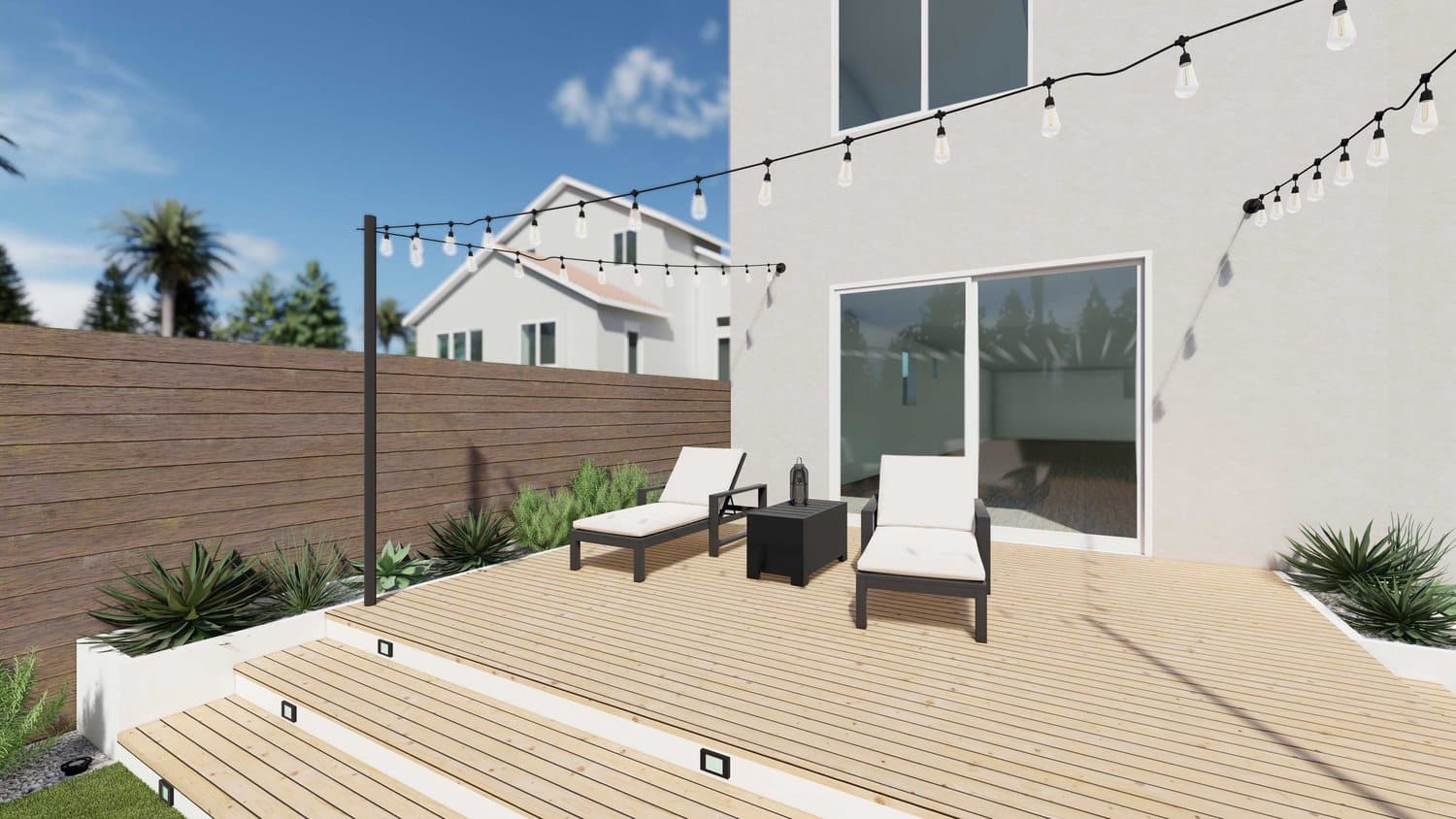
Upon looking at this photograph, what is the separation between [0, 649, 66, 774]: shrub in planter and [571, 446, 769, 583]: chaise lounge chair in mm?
3033

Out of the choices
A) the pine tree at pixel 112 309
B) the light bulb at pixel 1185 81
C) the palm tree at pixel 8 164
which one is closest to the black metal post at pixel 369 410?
the light bulb at pixel 1185 81

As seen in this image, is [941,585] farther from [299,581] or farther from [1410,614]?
[299,581]

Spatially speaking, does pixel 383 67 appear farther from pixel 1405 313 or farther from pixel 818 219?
pixel 1405 313

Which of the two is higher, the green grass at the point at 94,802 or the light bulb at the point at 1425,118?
the light bulb at the point at 1425,118

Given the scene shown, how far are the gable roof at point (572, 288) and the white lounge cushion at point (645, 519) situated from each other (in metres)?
9.82

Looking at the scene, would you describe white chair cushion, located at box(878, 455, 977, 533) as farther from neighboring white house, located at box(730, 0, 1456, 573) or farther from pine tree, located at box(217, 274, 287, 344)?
pine tree, located at box(217, 274, 287, 344)

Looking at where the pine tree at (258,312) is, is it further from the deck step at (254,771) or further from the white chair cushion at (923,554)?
the white chair cushion at (923,554)

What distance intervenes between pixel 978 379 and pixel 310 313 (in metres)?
51.7

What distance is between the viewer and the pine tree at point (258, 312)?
4444 centimetres

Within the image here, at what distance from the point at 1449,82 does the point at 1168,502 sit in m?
3.85

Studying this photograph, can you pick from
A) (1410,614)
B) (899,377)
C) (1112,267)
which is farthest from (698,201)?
(1410,614)

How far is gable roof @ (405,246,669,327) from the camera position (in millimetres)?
14836

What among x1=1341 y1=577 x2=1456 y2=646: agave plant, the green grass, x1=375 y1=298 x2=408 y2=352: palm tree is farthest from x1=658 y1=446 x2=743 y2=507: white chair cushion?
x1=375 y1=298 x2=408 y2=352: palm tree

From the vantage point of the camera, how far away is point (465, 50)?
2384 cm
